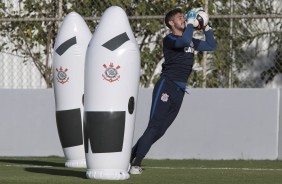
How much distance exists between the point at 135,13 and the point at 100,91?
5.37m

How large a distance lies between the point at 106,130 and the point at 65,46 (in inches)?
96.4

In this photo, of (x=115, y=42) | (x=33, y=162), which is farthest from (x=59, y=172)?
(x=33, y=162)

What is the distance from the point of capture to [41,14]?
50.4 ft

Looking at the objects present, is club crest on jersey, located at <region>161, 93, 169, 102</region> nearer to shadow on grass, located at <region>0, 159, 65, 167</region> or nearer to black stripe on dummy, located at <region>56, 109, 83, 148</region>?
black stripe on dummy, located at <region>56, 109, 83, 148</region>

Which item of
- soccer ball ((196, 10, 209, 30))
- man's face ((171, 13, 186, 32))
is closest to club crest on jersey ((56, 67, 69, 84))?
man's face ((171, 13, 186, 32))

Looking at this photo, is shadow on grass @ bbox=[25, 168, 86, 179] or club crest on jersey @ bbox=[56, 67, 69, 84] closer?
shadow on grass @ bbox=[25, 168, 86, 179]

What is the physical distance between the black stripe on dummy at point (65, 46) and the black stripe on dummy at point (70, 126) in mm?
713

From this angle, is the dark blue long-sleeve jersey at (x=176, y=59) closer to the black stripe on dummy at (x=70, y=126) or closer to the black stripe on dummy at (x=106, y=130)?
the black stripe on dummy at (x=106, y=130)

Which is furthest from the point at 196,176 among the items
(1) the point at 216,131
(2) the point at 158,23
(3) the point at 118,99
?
(2) the point at 158,23

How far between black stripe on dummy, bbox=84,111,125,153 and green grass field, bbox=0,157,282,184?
0.35 m

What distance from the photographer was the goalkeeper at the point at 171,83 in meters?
10.7

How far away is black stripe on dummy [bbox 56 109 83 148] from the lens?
12.0m

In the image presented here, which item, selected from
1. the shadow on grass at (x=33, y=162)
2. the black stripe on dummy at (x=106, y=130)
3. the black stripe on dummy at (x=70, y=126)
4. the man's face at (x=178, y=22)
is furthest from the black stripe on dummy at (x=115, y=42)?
the shadow on grass at (x=33, y=162)

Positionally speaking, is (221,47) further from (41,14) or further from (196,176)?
(196,176)
